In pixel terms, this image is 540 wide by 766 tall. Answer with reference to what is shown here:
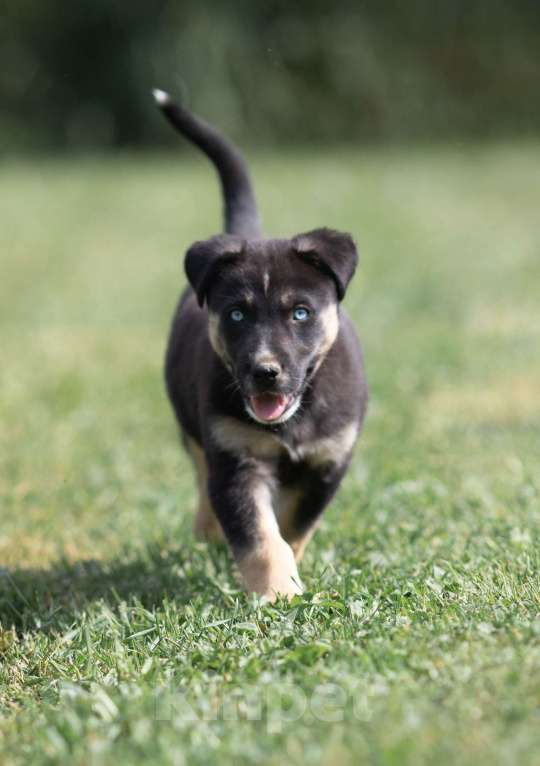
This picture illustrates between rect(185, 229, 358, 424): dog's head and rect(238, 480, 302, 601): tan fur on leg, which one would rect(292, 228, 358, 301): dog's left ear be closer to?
rect(185, 229, 358, 424): dog's head

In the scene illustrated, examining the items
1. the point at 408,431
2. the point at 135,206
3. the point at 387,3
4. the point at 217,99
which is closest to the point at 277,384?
the point at 408,431

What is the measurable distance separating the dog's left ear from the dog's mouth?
436mm

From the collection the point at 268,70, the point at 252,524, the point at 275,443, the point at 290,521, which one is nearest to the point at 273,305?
the point at 275,443

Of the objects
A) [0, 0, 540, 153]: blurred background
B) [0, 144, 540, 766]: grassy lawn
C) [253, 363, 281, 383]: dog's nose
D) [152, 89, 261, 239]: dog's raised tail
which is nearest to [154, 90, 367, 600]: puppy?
[253, 363, 281, 383]: dog's nose

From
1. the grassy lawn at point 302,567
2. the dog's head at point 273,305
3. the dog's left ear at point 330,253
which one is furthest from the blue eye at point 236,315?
the grassy lawn at point 302,567

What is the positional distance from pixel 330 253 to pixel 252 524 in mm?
876

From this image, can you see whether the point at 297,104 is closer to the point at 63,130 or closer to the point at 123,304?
the point at 63,130

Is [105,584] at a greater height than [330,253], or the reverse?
[330,253]

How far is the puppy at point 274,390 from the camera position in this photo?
3695 mm

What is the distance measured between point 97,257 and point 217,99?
11.4 m

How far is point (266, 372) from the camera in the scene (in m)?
3.61

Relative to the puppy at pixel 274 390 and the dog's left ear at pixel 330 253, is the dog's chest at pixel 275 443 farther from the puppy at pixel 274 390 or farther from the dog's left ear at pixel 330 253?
the dog's left ear at pixel 330 253

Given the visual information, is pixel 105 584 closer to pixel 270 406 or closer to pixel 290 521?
pixel 290 521

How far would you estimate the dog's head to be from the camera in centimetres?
369
